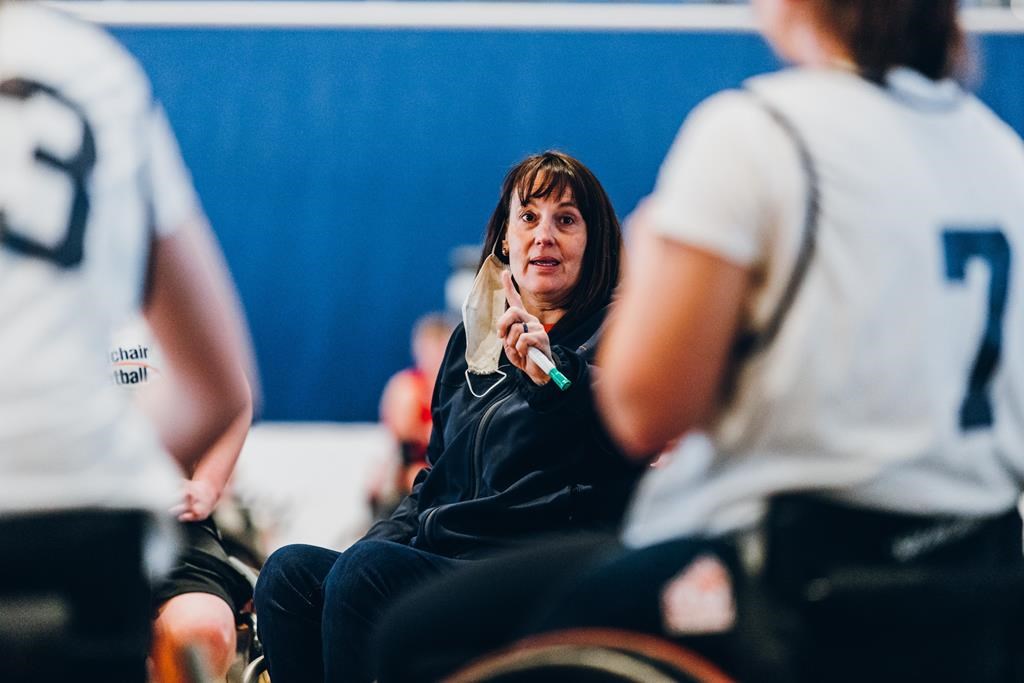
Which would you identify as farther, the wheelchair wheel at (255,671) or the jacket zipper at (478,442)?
A: the wheelchair wheel at (255,671)

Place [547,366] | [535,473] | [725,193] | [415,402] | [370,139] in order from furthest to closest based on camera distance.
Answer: [370,139] < [415,402] < [535,473] < [547,366] < [725,193]

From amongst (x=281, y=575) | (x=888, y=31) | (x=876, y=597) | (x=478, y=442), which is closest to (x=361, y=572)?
(x=281, y=575)

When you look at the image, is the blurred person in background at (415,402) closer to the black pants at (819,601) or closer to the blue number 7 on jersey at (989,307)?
the black pants at (819,601)

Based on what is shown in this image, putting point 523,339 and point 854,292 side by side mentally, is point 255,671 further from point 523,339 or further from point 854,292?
point 854,292

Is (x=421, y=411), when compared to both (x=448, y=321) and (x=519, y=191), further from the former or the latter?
(x=519, y=191)

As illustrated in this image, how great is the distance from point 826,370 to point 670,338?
6.6 inches

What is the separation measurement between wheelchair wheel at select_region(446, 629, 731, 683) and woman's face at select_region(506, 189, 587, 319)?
4.48ft

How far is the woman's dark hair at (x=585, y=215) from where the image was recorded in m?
2.60

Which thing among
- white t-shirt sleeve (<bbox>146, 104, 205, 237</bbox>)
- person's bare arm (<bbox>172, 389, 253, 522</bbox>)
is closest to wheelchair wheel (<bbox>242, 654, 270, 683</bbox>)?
person's bare arm (<bbox>172, 389, 253, 522</bbox>)

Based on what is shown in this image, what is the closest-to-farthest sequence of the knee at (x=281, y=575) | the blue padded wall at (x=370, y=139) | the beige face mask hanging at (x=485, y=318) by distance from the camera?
the knee at (x=281, y=575)
the beige face mask hanging at (x=485, y=318)
the blue padded wall at (x=370, y=139)

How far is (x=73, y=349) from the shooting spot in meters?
1.24

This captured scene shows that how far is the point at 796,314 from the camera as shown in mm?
1261

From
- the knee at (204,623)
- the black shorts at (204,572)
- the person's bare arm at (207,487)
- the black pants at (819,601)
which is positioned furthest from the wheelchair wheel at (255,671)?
the black pants at (819,601)

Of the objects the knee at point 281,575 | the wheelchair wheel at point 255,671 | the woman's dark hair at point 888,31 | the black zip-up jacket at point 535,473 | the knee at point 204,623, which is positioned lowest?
the wheelchair wheel at point 255,671
